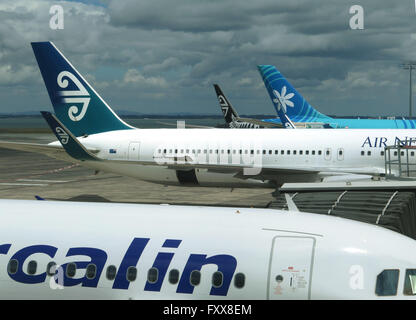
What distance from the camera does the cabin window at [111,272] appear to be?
9375 millimetres

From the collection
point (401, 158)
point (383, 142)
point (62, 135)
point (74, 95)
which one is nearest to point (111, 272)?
point (62, 135)

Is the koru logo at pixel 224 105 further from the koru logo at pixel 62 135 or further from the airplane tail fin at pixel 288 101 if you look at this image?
the koru logo at pixel 62 135

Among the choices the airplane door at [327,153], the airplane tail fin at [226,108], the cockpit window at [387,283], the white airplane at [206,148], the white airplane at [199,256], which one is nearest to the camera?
the cockpit window at [387,283]

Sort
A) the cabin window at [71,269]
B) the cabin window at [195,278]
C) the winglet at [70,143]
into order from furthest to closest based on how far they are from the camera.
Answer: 1. the winglet at [70,143]
2. the cabin window at [71,269]
3. the cabin window at [195,278]

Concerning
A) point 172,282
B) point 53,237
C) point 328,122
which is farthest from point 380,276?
point 328,122

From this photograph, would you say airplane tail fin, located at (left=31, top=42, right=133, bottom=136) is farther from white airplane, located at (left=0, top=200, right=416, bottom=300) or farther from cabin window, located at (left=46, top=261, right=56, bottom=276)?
cabin window, located at (left=46, top=261, right=56, bottom=276)

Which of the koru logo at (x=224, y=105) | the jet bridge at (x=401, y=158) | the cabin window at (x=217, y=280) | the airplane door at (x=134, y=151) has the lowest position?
the cabin window at (x=217, y=280)

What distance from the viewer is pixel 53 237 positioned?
9.91 meters

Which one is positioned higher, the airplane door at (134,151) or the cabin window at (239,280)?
the airplane door at (134,151)

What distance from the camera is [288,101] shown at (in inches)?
2243

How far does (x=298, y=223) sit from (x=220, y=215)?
4.91 feet

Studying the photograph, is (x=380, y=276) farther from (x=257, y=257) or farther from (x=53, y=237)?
(x=53, y=237)

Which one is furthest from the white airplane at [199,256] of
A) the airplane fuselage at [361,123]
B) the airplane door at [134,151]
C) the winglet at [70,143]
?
the airplane fuselage at [361,123]

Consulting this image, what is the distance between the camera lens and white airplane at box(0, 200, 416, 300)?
27.9 ft
